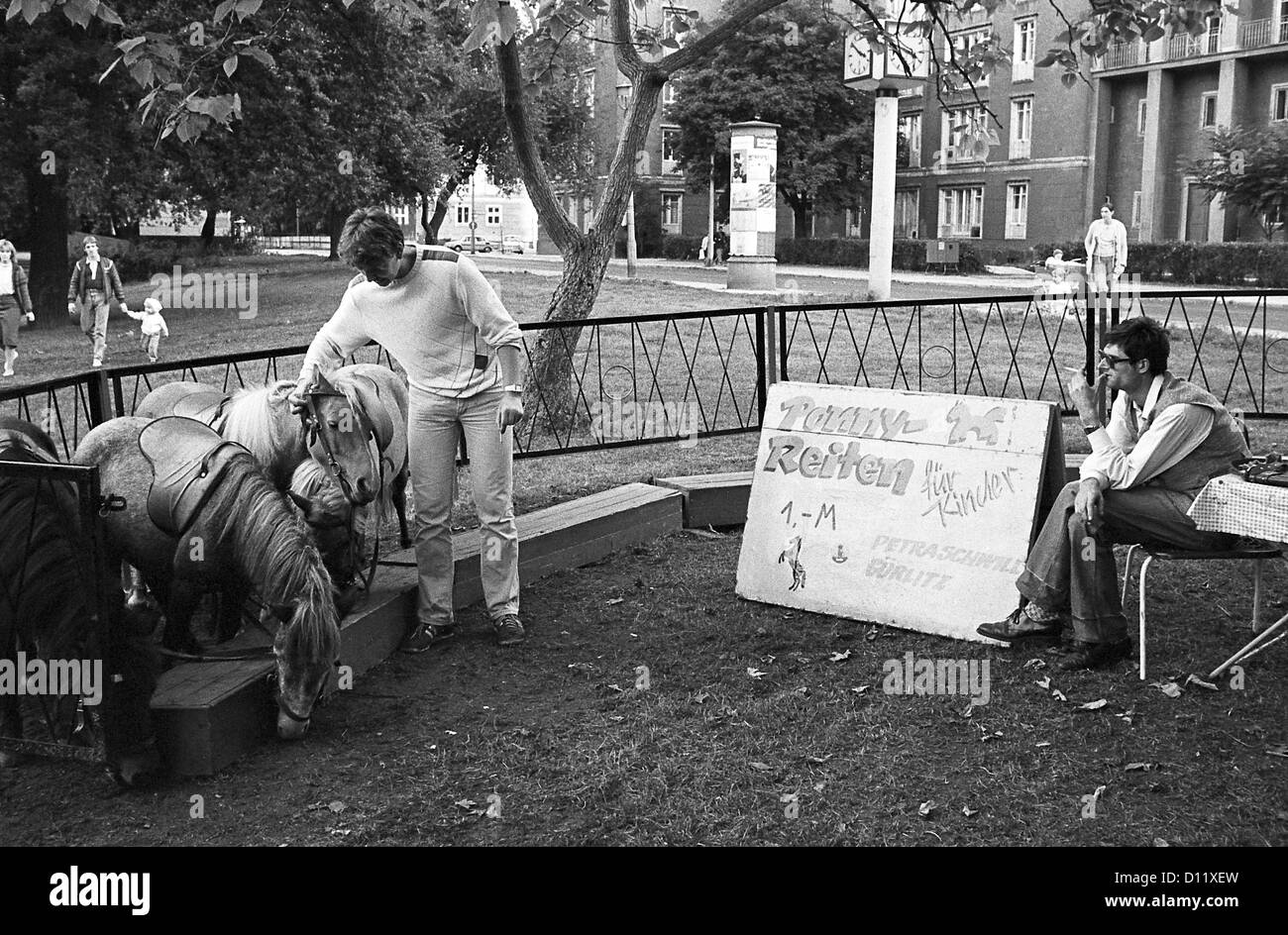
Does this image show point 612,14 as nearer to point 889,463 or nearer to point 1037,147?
point 889,463

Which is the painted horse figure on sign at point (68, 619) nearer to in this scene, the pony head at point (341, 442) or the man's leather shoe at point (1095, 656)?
the pony head at point (341, 442)

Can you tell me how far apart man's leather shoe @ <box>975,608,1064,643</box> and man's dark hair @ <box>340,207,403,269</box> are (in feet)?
10.5

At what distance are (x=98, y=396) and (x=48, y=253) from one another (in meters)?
23.3

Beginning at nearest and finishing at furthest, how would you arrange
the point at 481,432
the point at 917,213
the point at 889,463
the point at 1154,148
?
the point at 481,432 → the point at 889,463 → the point at 1154,148 → the point at 917,213

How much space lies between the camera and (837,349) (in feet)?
52.5

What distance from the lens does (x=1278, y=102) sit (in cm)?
4150

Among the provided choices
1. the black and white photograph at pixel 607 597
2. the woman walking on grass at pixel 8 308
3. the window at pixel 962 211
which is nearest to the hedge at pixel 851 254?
the window at pixel 962 211

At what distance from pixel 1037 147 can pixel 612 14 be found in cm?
4317

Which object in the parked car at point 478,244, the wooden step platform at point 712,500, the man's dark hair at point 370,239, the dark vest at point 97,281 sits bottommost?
the wooden step platform at point 712,500

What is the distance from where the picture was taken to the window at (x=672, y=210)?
67000 mm

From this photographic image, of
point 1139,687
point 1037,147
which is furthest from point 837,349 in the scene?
point 1037,147

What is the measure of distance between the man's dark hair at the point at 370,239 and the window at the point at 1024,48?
157 ft

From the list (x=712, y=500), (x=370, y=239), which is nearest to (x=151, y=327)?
(x=712, y=500)

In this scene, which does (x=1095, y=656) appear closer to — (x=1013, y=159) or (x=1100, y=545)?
(x=1100, y=545)
